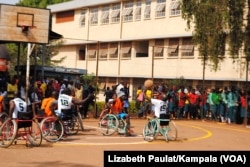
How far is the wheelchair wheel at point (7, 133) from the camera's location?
38.7 feet

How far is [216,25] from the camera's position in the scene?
69.2 feet

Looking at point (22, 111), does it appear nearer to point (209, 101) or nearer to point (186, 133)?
point (186, 133)

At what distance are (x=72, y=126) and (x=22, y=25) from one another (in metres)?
4.97

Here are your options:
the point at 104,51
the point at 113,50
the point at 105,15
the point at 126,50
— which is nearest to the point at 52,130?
the point at 126,50

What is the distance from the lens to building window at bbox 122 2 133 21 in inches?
1606

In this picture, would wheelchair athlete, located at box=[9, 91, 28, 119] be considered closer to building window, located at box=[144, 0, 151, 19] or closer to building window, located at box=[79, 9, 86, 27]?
building window, located at box=[144, 0, 151, 19]

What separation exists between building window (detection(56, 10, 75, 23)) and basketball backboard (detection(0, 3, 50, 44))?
30.0 m

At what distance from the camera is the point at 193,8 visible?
21.8m

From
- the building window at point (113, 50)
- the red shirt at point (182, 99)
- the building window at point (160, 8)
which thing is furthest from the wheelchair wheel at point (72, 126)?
the building window at point (113, 50)

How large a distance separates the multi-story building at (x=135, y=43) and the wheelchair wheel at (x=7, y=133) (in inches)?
781

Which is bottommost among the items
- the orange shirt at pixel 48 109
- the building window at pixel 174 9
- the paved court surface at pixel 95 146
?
the paved court surface at pixel 95 146

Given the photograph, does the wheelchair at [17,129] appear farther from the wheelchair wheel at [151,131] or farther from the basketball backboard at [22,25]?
the basketball backboard at [22,25]

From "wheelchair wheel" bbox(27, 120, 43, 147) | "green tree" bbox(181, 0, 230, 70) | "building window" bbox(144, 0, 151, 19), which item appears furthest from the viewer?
"building window" bbox(144, 0, 151, 19)

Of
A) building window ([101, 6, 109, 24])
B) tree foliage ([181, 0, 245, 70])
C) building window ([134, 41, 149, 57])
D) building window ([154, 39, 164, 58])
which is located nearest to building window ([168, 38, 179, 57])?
building window ([154, 39, 164, 58])
